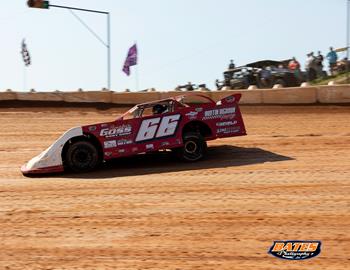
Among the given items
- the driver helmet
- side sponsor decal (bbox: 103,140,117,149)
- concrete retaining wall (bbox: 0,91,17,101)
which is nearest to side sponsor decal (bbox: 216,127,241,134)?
the driver helmet

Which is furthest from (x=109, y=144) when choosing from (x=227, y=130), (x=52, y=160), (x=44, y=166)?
(x=227, y=130)

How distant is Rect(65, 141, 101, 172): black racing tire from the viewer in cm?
938

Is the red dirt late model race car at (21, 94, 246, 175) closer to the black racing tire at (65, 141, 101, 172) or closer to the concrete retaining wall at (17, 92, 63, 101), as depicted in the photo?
the black racing tire at (65, 141, 101, 172)

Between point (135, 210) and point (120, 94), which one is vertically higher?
point (120, 94)

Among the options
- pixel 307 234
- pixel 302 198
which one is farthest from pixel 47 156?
pixel 307 234

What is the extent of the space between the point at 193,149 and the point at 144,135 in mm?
920

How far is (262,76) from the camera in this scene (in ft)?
61.8

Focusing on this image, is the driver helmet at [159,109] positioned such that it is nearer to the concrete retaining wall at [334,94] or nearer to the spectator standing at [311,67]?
the concrete retaining wall at [334,94]

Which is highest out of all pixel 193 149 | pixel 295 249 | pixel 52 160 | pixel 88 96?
pixel 88 96

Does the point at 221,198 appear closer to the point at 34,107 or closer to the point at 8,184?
the point at 8,184

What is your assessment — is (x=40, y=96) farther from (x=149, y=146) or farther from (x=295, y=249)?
(x=295, y=249)

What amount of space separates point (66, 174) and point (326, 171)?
14.6ft

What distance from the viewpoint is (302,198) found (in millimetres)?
6898

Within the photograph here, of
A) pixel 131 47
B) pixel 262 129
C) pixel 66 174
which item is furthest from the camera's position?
pixel 131 47
